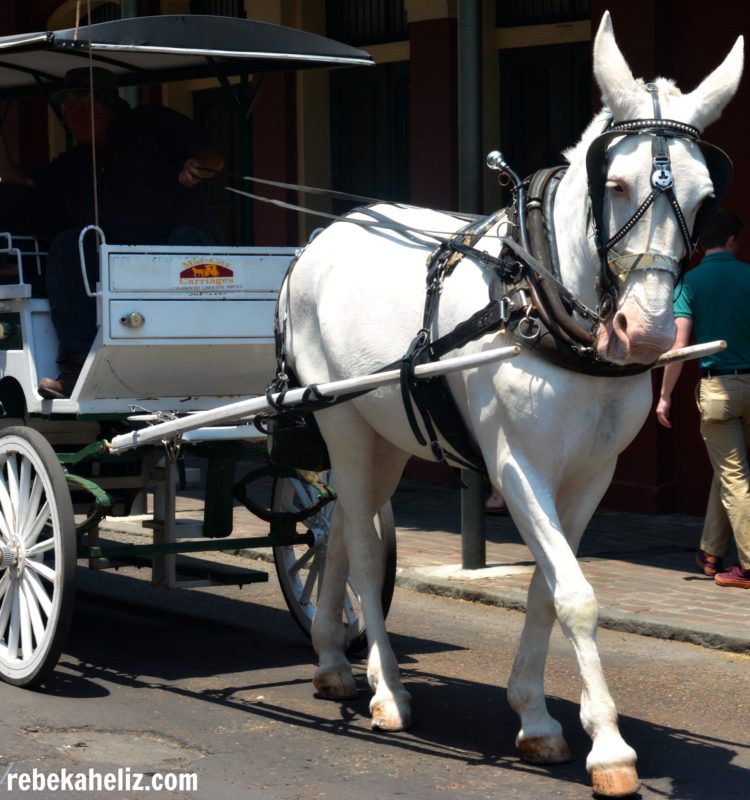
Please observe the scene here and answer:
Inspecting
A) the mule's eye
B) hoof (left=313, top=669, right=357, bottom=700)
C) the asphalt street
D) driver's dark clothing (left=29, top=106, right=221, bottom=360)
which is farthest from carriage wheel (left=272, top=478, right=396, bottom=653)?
the mule's eye

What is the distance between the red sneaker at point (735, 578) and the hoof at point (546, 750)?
3.64 m

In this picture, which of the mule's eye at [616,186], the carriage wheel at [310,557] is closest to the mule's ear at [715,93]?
the mule's eye at [616,186]

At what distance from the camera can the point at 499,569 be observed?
955 centimetres

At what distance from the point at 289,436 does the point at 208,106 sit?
30.3 feet

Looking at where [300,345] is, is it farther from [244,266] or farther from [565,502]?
[565,502]

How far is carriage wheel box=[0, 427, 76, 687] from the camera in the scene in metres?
6.55

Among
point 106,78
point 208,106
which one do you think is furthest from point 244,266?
point 208,106

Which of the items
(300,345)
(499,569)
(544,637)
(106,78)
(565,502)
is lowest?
(499,569)

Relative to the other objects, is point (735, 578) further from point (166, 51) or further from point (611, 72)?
point (611, 72)

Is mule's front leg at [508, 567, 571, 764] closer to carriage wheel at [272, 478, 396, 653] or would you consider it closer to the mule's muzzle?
the mule's muzzle

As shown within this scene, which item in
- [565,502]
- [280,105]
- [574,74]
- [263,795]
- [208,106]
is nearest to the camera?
[263,795]

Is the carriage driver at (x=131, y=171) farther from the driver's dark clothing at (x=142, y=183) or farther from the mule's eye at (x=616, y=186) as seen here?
the mule's eye at (x=616, y=186)

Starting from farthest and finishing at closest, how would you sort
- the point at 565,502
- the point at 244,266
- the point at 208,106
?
the point at 208,106 → the point at 244,266 → the point at 565,502

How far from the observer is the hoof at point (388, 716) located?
6078mm
